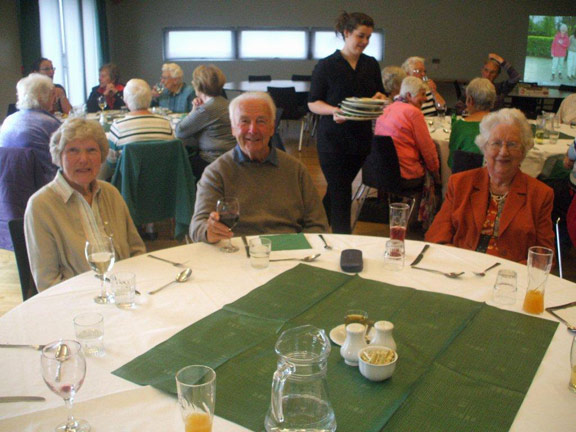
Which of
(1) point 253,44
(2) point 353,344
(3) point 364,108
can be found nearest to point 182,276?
(2) point 353,344

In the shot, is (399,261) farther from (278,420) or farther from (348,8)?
(348,8)

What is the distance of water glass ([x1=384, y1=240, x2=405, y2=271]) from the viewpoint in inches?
77.1

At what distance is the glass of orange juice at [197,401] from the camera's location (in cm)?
100

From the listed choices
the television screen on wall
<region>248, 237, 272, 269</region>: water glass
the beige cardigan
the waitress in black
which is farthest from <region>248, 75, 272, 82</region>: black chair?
<region>248, 237, 272, 269</region>: water glass

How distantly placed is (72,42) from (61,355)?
9337 mm

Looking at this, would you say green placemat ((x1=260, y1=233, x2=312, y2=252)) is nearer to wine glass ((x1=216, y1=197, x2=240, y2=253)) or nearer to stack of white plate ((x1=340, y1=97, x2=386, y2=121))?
wine glass ((x1=216, y1=197, x2=240, y2=253))

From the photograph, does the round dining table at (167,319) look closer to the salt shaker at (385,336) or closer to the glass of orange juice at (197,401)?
the glass of orange juice at (197,401)

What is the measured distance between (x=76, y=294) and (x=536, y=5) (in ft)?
41.8

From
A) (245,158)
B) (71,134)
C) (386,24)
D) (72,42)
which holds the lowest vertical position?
(245,158)

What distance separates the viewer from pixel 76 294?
5.61 feet

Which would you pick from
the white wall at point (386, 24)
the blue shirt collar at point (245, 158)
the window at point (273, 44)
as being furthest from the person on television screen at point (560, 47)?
the blue shirt collar at point (245, 158)

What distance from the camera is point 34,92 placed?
13.5 ft

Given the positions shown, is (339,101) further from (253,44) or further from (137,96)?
(253,44)

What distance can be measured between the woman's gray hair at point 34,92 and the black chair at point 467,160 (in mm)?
2904
